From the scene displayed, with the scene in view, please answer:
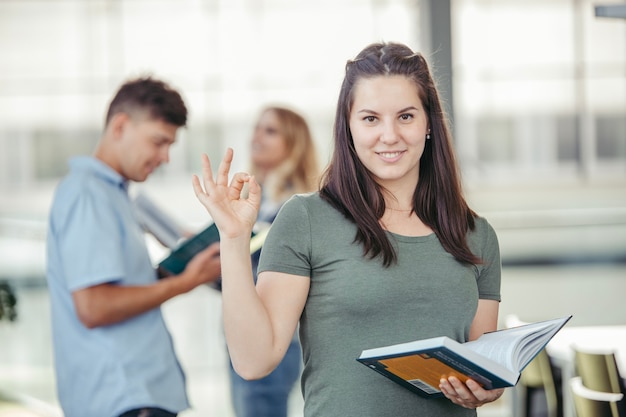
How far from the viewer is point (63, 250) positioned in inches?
90.3

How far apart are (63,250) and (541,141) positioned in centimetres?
675

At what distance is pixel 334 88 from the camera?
18.4ft

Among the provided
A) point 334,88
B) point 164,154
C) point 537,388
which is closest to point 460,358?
point 164,154

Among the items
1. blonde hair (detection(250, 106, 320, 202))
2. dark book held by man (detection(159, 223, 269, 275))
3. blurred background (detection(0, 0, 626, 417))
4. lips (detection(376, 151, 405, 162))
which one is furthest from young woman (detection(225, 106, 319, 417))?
blurred background (detection(0, 0, 626, 417))

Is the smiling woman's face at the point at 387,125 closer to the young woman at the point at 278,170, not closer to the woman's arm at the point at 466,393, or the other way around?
the woman's arm at the point at 466,393

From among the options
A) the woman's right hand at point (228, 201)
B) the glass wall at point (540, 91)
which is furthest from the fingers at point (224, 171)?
the glass wall at point (540, 91)

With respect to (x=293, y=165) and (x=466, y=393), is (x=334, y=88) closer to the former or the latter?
(x=293, y=165)

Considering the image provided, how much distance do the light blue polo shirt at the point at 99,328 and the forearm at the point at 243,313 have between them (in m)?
0.70

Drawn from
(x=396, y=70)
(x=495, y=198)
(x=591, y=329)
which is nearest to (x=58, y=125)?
(x=495, y=198)

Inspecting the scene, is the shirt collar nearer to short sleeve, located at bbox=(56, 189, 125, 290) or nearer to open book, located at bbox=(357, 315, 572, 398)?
short sleeve, located at bbox=(56, 189, 125, 290)

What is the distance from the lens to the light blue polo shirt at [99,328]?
7.36 feet

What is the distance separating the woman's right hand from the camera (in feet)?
5.19

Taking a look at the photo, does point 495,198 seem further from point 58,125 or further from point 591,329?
point 591,329

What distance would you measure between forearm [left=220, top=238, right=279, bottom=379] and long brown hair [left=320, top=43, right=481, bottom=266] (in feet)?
0.71
